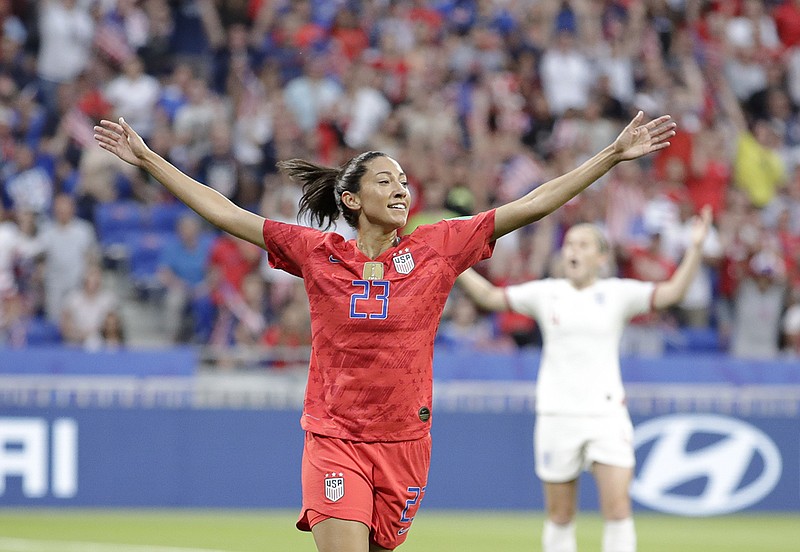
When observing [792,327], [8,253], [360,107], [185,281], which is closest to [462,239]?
[185,281]

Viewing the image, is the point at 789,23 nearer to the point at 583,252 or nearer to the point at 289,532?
the point at 289,532

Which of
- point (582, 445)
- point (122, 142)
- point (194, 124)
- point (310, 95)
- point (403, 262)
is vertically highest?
point (310, 95)

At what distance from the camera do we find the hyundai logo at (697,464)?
13.0m

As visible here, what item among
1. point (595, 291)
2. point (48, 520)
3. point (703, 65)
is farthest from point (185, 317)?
point (703, 65)

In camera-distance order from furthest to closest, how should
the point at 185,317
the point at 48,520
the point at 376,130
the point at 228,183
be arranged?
the point at 376,130, the point at 228,183, the point at 185,317, the point at 48,520

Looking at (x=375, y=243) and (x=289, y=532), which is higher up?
(x=375, y=243)

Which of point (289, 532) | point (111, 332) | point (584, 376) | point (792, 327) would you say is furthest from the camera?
point (792, 327)

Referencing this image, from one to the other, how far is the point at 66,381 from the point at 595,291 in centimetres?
588

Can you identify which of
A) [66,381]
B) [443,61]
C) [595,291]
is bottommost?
[66,381]

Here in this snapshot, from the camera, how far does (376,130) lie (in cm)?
1617

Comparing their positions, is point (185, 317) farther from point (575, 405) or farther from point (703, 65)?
point (703, 65)

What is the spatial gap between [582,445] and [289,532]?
14.1 ft

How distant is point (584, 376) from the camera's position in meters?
8.44

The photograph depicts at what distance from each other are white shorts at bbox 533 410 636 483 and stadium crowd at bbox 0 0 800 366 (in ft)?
17.3
